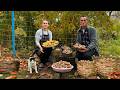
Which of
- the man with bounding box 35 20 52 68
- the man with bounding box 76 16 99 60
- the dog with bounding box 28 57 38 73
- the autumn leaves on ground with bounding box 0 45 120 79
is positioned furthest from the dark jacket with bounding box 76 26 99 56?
the dog with bounding box 28 57 38 73

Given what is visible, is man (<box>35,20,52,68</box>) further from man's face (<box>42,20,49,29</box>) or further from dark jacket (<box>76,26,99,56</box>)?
dark jacket (<box>76,26,99,56</box>)

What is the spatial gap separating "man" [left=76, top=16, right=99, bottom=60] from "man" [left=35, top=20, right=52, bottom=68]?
0.44 meters

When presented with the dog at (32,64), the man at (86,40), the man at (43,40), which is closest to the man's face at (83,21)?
the man at (86,40)

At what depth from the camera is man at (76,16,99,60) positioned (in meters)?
4.00

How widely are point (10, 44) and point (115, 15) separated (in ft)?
5.15

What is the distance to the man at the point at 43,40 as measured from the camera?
3.98 metres

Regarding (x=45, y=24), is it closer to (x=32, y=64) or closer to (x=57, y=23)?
(x=57, y=23)

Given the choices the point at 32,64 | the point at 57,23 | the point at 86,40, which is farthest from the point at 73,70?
the point at 57,23

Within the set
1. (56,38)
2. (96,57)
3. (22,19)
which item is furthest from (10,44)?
(96,57)

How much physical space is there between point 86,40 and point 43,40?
2.07ft

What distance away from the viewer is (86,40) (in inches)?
160

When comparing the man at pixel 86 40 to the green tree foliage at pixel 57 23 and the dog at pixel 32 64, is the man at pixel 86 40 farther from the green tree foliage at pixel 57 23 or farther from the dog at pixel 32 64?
the dog at pixel 32 64

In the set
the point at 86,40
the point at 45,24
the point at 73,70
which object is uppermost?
the point at 45,24
